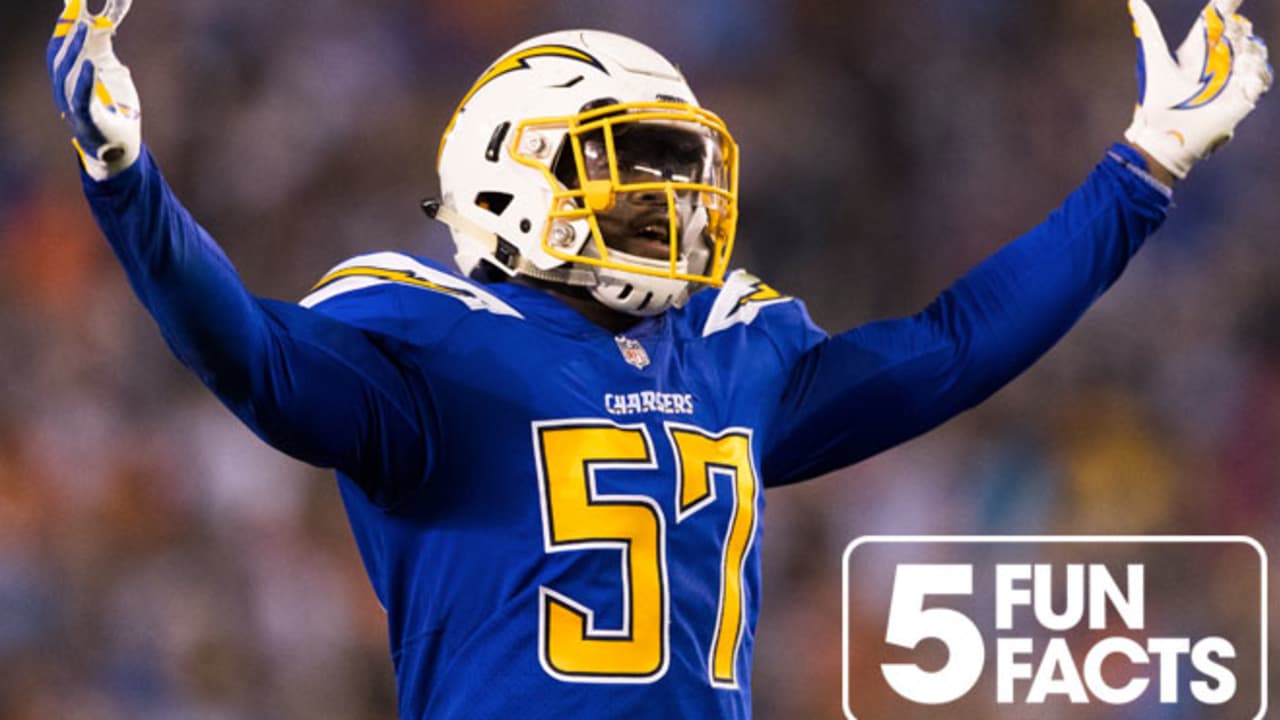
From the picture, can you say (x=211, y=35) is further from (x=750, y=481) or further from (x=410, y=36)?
(x=750, y=481)

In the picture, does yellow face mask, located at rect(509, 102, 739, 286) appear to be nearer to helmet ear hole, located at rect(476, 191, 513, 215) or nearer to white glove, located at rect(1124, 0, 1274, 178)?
helmet ear hole, located at rect(476, 191, 513, 215)

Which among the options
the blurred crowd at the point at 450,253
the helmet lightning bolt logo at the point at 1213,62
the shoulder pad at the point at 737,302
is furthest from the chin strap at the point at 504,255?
the blurred crowd at the point at 450,253

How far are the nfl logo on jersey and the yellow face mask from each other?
3.1 inches

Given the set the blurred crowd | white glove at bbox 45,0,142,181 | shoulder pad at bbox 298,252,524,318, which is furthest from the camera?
the blurred crowd

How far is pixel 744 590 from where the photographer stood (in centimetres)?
174

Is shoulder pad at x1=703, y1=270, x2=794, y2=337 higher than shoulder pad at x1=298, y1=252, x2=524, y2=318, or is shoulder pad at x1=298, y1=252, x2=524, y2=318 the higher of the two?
shoulder pad at x1=298, y1=252, x2=524, y2=318

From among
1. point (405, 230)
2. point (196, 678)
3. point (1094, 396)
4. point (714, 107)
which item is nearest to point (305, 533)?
point (196, 678)

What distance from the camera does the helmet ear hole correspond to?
1.79m

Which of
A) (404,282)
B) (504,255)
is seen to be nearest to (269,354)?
(404,282)

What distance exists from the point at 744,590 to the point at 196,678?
1422 millimetres

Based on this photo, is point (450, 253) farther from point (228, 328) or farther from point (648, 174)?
point (228, 328)

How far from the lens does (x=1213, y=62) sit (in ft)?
5.98

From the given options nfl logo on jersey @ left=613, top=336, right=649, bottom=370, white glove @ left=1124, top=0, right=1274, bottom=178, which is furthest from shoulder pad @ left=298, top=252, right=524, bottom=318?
white glove @ left=1124, top=0, right=1274, bottom=178

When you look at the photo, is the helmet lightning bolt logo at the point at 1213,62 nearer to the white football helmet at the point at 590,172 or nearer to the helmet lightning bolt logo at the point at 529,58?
the white football helmet at the point at 590,172
